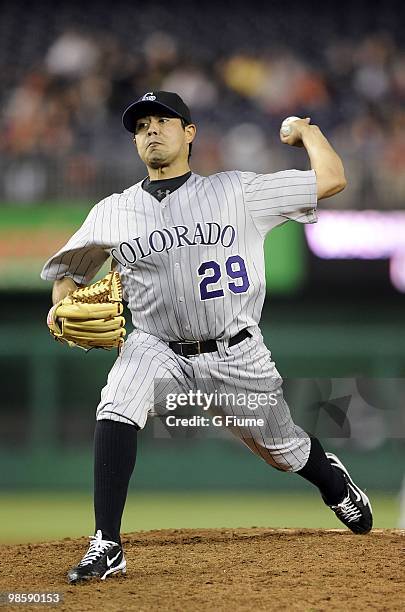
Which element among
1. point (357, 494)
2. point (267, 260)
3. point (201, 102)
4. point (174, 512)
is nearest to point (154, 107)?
point (357, 494)

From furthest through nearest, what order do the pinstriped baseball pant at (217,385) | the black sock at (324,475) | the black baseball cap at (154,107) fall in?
the black sock at (324,475)
the black baseball cap at (154,107)
the pinstriped baseball pant at (217,385)

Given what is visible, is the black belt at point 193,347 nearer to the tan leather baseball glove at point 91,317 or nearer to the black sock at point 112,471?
the tan leather baseball glove at point 91,317

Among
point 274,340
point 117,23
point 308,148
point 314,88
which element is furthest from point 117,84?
point 308,148

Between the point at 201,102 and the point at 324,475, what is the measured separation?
7.36 meters

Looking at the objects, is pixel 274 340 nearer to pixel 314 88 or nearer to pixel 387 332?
pixel 387 332

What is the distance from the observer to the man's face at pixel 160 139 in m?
3.44

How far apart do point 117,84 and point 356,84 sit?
2650mm

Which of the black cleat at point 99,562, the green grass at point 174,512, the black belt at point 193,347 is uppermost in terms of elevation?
the black belt at point 193,347

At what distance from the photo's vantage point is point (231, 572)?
3186 millimetres

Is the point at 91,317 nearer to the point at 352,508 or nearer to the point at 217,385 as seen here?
the point at 217,385

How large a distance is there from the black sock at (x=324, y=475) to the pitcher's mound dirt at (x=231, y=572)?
7.2 inches

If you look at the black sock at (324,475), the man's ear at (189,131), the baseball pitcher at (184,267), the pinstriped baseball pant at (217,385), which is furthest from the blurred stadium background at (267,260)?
the man's ear at (189,131)

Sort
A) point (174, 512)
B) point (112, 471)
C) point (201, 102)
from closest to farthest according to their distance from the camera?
1. point (112, 471)
2. point (174, 512)
3. point (201, 102)

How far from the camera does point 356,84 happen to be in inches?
424
